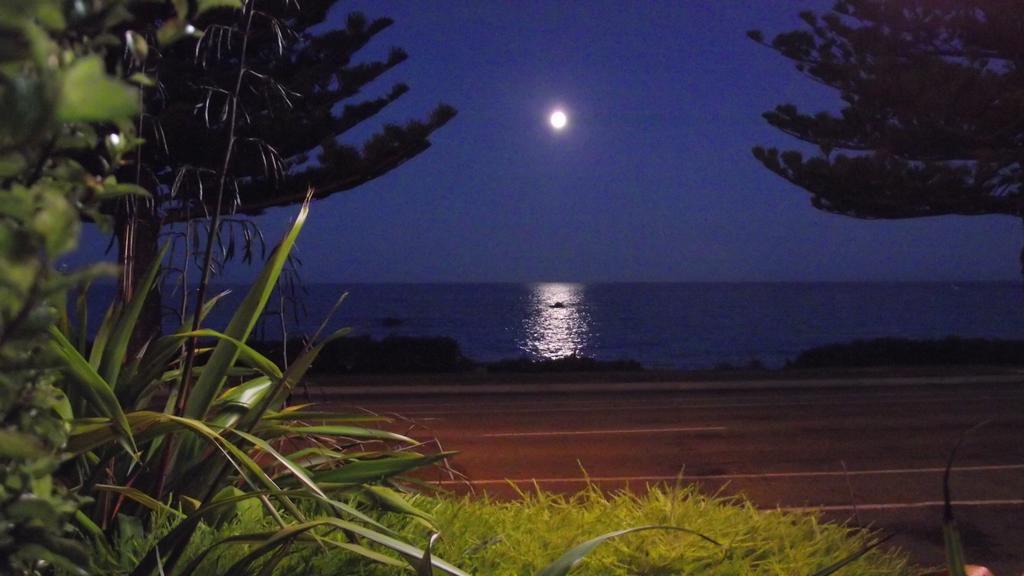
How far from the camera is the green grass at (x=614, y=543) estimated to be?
2.68 metres

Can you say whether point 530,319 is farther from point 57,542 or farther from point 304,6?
point 57,542

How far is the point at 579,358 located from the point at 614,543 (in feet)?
62.2

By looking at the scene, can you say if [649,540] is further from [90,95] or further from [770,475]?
[770,475]

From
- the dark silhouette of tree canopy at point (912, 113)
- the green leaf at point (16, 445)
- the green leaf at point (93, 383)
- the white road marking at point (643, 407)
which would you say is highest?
the dark silhouette of tree canopy at point (912, 113)

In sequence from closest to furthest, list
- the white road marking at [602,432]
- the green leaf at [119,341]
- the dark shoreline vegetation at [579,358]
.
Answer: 1. the green leaf at [119,341]
2. the white road marking at [602,432]
3. the dark shoreline vegetation at [579,358]

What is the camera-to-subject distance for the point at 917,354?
22625 millimetres

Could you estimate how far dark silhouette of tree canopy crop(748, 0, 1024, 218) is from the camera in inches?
844

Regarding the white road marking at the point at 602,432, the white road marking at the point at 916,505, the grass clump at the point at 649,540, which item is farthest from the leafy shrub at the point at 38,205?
the white road marking at the point at 602,432

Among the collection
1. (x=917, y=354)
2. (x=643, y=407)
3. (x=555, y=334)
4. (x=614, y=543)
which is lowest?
(x=555, y=334)

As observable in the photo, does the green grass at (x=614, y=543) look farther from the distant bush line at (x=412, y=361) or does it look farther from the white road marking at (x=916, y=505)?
the distant bush line at (x=412, y=361)

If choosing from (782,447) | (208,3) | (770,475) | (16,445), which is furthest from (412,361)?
(16,445)

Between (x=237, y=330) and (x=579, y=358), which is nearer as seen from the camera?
(x=237, y=330)

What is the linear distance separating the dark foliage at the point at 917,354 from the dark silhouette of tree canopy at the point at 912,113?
3773 millimetres

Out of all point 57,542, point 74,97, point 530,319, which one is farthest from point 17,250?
point 530,319
